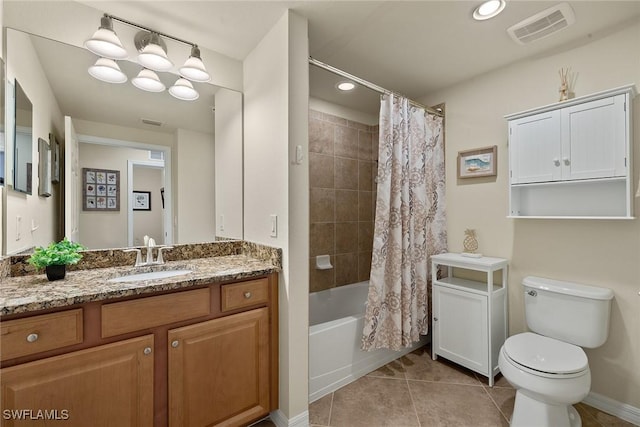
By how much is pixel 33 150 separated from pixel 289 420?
6.38 ft

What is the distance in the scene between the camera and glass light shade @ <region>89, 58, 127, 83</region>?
1525 millimetres

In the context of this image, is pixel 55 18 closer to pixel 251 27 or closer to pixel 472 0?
pixel 251 27

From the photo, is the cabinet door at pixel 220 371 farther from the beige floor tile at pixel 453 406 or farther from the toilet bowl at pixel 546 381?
the toilet bowl at pixel 546 381

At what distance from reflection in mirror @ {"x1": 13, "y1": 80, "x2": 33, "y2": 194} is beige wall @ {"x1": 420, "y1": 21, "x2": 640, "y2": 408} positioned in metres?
2.84

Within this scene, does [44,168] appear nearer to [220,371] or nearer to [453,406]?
[220,371]

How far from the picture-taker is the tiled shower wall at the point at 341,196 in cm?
274

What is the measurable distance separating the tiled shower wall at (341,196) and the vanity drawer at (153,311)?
1.47m

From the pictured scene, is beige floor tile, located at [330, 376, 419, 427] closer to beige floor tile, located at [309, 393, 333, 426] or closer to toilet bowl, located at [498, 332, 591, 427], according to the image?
beige floor tile, located at [309, 393, 333, 426]

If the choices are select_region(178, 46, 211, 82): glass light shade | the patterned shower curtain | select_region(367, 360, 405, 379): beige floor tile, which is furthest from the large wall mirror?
select_region(367, 360, 405, 379): beige floor tile

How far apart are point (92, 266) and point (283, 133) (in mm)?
Result: 1278

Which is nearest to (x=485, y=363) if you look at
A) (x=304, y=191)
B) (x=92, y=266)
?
(x=304, y=191)

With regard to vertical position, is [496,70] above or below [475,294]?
above

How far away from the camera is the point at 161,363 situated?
1256mm

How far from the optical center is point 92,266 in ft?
5.00
